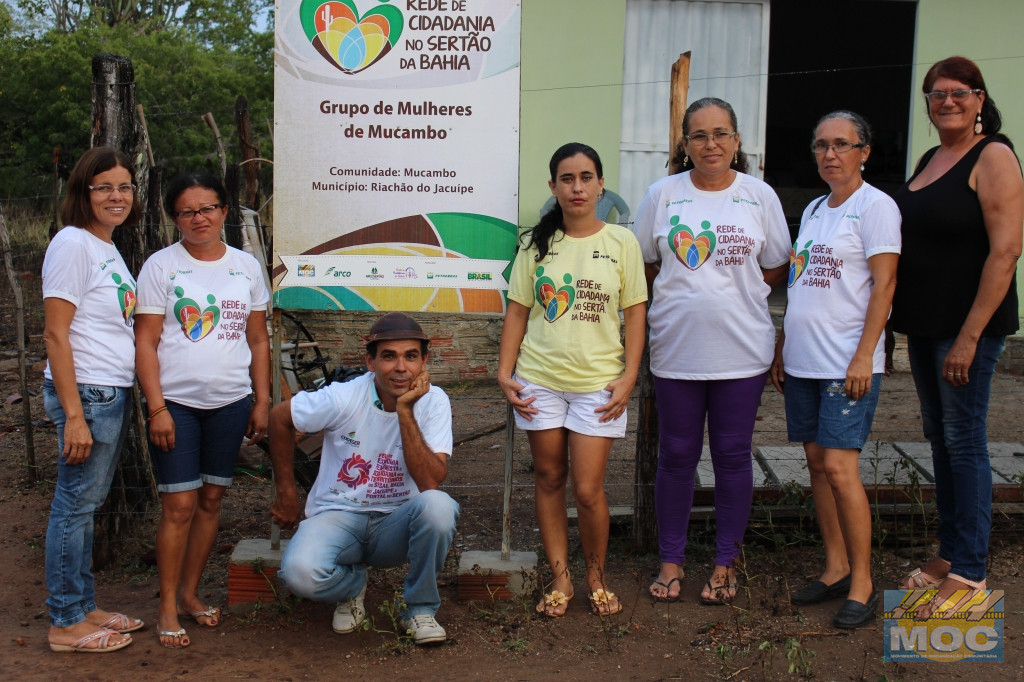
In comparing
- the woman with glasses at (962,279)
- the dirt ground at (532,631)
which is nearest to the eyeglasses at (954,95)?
the woman with glasses at (962,279)

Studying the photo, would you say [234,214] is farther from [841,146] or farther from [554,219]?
[841,146]

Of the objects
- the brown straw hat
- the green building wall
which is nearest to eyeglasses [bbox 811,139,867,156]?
the brown straw hat

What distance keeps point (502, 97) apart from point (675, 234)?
93cm

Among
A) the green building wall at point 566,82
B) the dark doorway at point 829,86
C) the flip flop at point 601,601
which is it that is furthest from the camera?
the dark doorway at point 829,86

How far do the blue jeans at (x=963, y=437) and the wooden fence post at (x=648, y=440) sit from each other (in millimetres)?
1131

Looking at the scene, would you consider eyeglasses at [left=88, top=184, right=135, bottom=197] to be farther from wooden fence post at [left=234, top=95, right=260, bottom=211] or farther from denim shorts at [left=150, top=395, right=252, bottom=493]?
wooden fence post at [left=234, top=95, right=260, bottom=211]

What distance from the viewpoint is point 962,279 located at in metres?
3.47

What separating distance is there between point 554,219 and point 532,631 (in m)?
1.57

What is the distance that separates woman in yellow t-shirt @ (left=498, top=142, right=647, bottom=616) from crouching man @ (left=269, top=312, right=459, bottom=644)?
380mm

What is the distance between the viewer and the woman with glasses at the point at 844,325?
3.47 m

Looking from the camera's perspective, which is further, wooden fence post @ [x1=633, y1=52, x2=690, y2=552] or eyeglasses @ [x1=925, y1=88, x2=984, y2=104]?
wooden fence post @ [x1=633, y1=52, x2=690, y2=552]

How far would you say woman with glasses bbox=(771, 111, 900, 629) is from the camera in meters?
3.47

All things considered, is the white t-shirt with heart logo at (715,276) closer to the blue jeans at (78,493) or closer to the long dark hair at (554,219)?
the long dark hair at (554,219)

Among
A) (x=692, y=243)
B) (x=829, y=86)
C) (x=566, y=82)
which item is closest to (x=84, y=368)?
(x=692, y=243)
